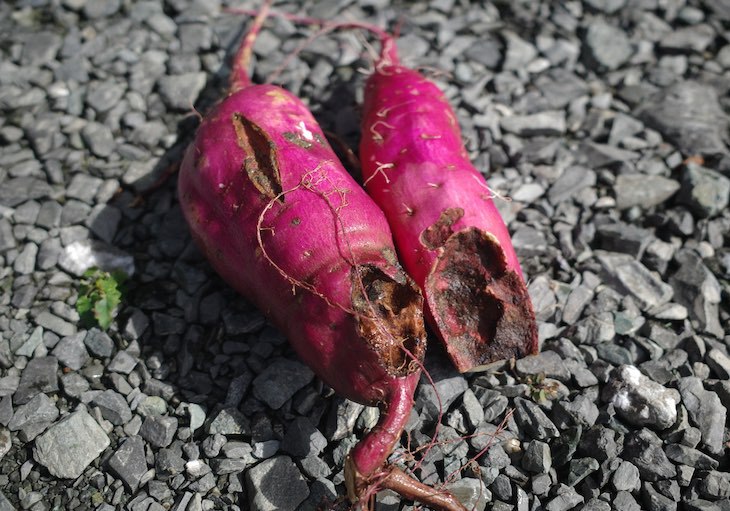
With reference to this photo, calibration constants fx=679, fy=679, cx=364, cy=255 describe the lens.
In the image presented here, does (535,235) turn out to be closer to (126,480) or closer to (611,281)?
(611,281)

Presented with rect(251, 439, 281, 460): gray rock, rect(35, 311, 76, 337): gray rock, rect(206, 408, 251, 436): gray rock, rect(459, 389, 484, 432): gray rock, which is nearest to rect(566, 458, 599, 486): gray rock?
rect(459, 389, 484, 432): gray rock

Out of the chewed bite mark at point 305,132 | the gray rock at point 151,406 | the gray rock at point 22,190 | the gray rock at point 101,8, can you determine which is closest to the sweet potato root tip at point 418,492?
the gray rock at point 151,406

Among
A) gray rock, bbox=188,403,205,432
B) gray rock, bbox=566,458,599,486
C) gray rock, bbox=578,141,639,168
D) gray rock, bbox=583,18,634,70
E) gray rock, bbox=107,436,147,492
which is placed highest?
gray rock, bbox=583,18,634,70

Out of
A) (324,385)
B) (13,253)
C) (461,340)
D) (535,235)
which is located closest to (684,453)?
(461,340)

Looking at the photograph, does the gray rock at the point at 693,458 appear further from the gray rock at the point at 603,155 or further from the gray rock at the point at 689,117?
the gray rock at the point at 689,117

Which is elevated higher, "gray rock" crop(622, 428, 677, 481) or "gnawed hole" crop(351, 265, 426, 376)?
"gnawed hole" crop(351, 265, 426, 376)

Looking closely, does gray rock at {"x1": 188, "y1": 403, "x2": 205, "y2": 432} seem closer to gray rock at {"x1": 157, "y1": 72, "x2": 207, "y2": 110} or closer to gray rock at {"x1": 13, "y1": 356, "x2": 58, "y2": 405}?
gray rock at {"x1": 13, "y1": 356, "x2": 58, "y2": 405}

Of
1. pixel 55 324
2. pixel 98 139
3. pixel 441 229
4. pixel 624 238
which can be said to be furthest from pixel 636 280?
pixel 98 139
